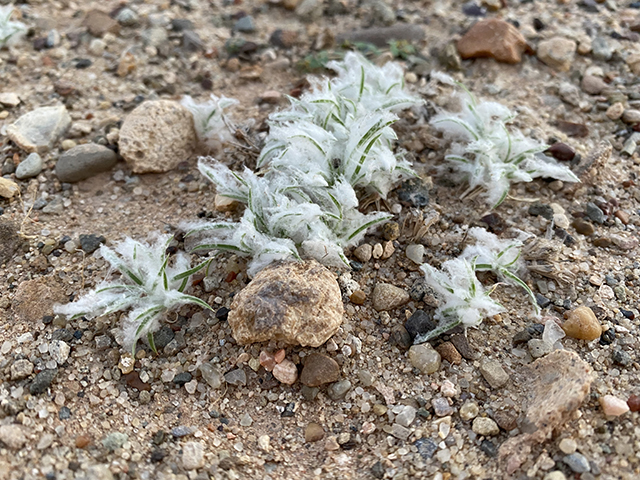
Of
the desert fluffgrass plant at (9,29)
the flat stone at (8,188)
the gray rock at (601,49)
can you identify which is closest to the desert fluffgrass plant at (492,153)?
the gray rock at (601,49)

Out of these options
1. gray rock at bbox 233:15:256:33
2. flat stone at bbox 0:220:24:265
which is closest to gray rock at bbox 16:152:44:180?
flat stone at bbox 0:220:24:265

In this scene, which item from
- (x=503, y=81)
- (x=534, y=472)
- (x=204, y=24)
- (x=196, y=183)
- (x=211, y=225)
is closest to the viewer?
(x=534, y=472)

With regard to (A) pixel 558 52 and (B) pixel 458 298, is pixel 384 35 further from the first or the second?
(B) pixel 458 298

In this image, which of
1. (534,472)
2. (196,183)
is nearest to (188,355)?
(196,183)

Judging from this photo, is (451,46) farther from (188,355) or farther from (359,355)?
(188,355)

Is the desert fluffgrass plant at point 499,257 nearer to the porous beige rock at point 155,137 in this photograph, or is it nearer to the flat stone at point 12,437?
the porous beige rock at point 155,137

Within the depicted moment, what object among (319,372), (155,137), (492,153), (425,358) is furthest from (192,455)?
(492,153)
